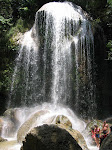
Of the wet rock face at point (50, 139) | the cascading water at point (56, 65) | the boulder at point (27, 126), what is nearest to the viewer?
Result: the wet rock face at point (50, 139)

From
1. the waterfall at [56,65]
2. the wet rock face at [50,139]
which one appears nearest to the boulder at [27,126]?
the wet rock face at [50,139]

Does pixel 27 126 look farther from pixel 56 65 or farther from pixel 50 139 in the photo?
pixel 56 65

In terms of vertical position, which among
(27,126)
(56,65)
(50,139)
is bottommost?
(27,126)

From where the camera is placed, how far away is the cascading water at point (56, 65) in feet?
37.3

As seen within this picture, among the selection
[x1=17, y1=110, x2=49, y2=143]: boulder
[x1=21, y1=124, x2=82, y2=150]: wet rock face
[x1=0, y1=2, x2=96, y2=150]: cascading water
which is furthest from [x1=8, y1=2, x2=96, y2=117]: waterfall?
[x1=21, y1=124, x2=82, y2=150]: wet rock face

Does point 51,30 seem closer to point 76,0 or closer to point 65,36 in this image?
point 65,36

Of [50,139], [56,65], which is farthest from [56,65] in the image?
[50,139]

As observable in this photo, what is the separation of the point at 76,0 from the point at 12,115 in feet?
40.4

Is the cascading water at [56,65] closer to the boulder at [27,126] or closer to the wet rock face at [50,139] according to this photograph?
the boulder at [27,126]

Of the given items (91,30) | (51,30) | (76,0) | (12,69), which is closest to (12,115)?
(12,69)

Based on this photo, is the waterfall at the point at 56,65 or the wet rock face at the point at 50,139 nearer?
the wet rock face at the point at 50,139

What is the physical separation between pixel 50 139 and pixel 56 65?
917 cm

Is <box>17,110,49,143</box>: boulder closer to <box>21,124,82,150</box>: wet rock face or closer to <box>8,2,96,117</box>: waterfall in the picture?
<box>21,124,82,150</box>: wet rock face

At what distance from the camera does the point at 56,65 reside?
38.0 ft
